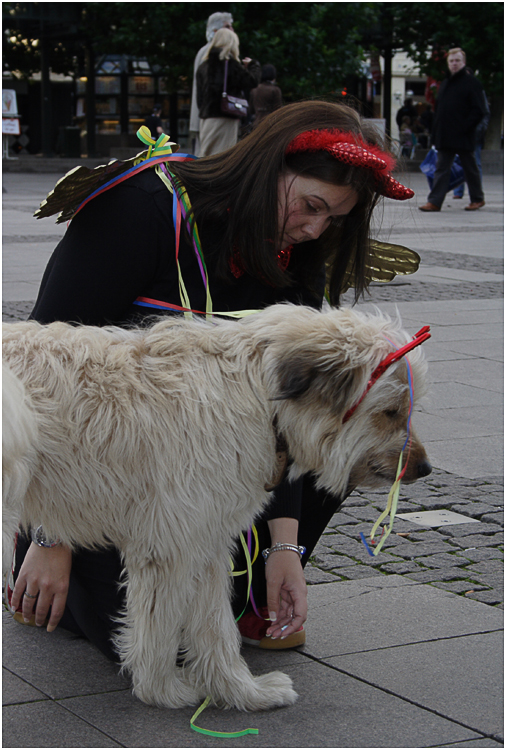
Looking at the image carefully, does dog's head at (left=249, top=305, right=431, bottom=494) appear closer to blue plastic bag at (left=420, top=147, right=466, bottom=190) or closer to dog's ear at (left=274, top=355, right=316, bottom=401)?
dog's ear at (left=274, top=355, right=316, bottom=401)

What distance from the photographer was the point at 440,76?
32.9 meters

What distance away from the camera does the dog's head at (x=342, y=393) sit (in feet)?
8.19

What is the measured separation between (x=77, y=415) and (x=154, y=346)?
329mm

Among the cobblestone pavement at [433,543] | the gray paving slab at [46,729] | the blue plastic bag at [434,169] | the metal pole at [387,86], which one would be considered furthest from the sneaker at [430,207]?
the metal pole at [387,86]

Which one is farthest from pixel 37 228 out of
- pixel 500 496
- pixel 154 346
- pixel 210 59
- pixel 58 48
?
pixel 58 48

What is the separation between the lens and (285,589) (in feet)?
10.1

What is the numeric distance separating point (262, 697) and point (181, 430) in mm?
961

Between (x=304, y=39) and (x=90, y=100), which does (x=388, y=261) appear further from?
(x=90, y=100)

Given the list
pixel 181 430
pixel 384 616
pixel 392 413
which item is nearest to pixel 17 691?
pixel 181 430

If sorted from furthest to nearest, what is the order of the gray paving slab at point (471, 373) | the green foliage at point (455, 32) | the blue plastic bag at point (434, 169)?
the green foliage at point (455, 32), the blue plastic bag at point (434, 169), the gray paving slab at point (471, 373)

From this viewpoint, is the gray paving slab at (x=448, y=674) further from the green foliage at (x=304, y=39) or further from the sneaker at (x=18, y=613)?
the green foliage at (x=304, y=39)

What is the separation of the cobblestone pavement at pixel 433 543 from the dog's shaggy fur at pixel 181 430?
4.11ft

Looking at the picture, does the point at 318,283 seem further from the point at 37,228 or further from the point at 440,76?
the point at 440,76

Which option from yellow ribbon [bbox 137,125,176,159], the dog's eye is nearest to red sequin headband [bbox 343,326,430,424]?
the dog's eye
